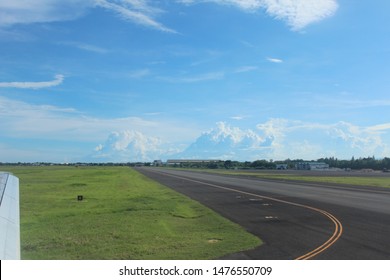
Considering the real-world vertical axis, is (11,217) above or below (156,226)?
above

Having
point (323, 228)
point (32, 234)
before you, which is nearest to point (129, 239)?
point (32, 234)

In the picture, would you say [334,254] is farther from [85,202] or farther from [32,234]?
[85,202]

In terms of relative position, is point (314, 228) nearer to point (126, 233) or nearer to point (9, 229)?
point (126, 233)

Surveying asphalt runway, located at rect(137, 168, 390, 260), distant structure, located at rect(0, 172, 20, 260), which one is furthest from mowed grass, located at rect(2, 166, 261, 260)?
distant structure, located at rect(0, 172, 20, 260)

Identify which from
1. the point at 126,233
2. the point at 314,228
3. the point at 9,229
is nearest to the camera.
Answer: the point at 9,229

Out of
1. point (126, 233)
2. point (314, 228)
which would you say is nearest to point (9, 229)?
point (126, 233)

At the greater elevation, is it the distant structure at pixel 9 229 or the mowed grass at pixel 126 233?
the distant structure at pixel 9 229

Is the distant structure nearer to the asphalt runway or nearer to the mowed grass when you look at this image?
the mowed grass

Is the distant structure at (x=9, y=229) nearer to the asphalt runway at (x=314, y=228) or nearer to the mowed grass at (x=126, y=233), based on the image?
the mowed grass at (x=126, y=233)

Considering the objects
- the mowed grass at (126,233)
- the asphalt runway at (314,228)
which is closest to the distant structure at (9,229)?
the mowed grass at (126,233)

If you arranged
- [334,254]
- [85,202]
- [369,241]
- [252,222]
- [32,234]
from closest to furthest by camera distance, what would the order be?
[334,254], [369,241], [32,234], [252,222], [85,202]

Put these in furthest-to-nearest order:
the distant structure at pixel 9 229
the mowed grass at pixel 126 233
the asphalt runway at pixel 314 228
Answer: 1. the mowed grass at pixel 126 233
2. the asphalt runway at pixel 314 228
3. the distant structure at pixel 9 229

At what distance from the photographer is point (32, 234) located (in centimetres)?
2227
